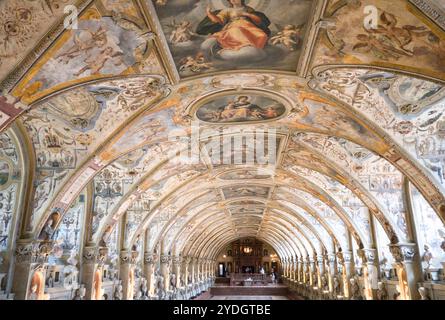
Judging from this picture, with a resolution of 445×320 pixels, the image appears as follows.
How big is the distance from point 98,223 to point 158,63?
1132 centimetres

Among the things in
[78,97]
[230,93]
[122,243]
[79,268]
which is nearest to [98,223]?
[79,268]

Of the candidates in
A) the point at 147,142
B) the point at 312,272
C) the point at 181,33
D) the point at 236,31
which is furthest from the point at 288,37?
the point at 312,272

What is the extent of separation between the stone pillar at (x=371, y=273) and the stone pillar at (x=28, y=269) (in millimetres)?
16491

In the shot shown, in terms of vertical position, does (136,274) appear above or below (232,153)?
below

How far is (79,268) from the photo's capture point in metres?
17.8

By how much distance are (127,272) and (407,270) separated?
14.9m

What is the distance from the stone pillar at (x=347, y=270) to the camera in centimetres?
2498

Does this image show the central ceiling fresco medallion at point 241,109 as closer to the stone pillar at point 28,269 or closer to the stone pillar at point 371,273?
the stone pillar at point 28,269

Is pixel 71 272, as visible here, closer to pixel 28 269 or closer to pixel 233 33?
pixel 28 269

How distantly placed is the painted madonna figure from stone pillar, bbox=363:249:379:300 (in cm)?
1548

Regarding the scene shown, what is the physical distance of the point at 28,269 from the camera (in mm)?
13023

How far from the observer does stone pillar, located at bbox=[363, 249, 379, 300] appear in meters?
20.6

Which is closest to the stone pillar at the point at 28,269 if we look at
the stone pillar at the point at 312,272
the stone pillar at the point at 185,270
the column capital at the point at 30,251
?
the column capital at the point at 30,251
